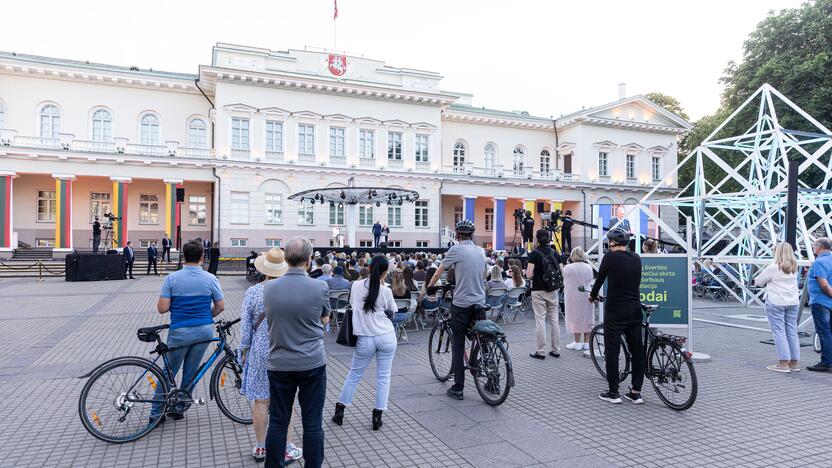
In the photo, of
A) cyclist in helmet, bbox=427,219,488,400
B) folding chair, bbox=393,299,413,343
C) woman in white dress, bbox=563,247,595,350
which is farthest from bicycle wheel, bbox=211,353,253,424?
woman in white dress, bbox=563,247,595,350

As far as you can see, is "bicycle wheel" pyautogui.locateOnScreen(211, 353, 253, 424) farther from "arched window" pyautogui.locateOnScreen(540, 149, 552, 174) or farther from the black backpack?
"arched window" pyautogui.locateOnScreen(540, 149, 552, 174)

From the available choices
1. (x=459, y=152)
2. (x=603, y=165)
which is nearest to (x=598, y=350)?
(x=459, y=152)

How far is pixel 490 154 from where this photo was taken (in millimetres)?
43719

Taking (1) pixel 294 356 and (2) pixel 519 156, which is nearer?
(1) pixel 294 356

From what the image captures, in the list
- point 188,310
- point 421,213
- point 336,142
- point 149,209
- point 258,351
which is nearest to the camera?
point 258,351

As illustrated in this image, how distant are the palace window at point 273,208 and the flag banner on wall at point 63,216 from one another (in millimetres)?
10913

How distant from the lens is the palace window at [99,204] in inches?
1325

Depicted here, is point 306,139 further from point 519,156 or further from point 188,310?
point 188,310

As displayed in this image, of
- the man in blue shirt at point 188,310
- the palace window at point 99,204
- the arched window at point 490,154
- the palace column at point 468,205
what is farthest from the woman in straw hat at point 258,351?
the arched window at point 490,154

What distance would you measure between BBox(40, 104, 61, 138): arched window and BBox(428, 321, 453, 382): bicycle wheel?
1346 inches

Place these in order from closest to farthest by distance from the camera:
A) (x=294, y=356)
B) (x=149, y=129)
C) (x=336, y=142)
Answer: (x=294, y=356) < (x=149, y=129) < (x=336, y=142)

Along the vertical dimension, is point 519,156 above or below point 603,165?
above

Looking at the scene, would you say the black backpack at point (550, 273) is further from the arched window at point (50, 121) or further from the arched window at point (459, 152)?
the arched window at point (50, 121)

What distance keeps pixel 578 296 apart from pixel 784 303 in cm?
291
